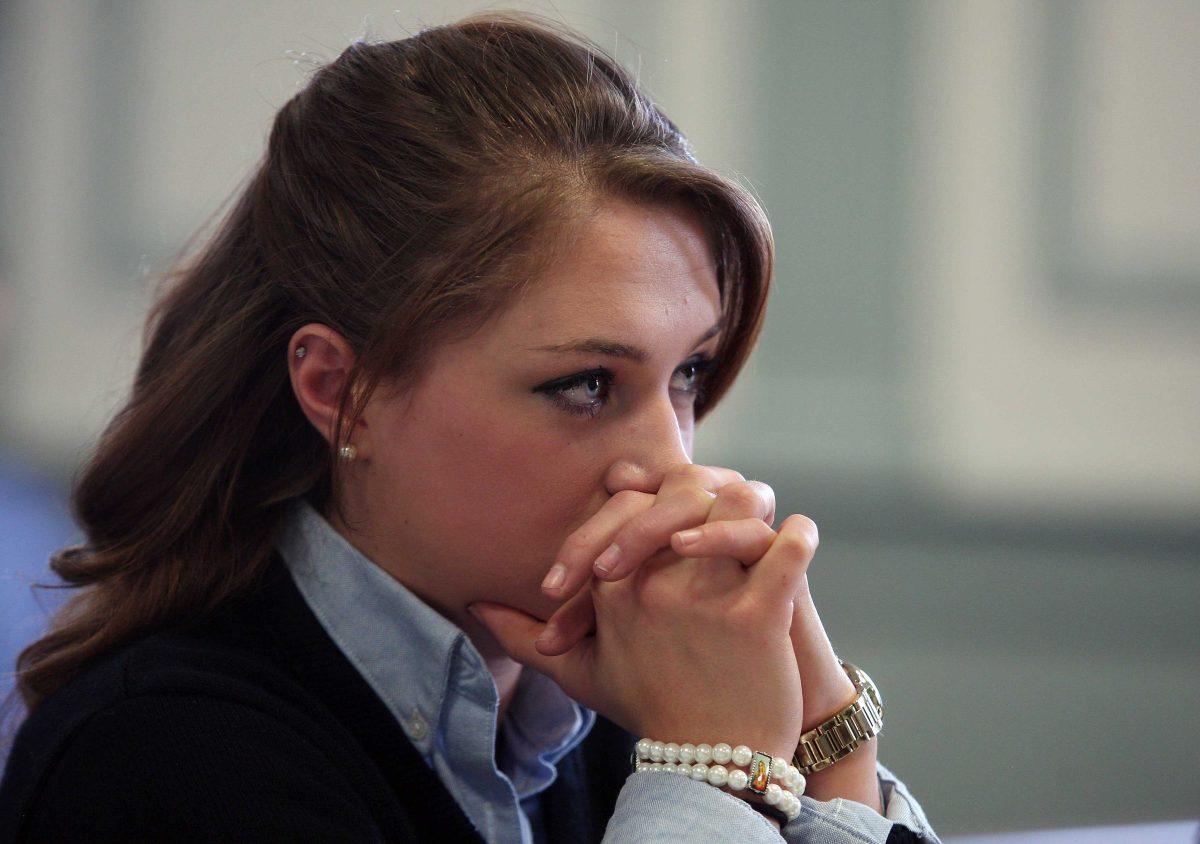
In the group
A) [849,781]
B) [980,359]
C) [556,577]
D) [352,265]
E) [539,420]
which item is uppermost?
[352,265]

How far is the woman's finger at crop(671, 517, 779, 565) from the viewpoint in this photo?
95 centimetres

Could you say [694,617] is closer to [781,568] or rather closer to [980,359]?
[781,568]

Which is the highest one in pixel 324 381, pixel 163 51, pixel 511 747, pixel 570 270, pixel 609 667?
pixel 163 51

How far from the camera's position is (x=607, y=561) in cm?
98

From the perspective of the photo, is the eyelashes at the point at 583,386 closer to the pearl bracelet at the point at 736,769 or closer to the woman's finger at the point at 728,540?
the woman's finger at the point at 728,540

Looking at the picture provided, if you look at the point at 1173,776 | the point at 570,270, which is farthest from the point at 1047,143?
the point at 570,270

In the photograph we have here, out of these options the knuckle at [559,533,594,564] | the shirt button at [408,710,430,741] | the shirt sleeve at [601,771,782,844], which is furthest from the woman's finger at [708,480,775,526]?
the shirt button at [408,710,430,741]

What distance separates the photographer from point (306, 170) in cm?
115

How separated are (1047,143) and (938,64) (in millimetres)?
374

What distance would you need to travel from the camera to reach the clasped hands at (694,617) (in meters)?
0.95

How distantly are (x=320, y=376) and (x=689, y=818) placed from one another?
1.81 ft

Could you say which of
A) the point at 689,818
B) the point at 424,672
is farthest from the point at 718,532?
the point at 424,672

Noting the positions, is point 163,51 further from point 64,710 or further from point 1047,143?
point 1047,143

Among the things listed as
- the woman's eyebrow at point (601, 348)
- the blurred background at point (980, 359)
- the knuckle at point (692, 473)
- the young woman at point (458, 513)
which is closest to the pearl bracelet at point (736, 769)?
the young woman at point (458, 513)
